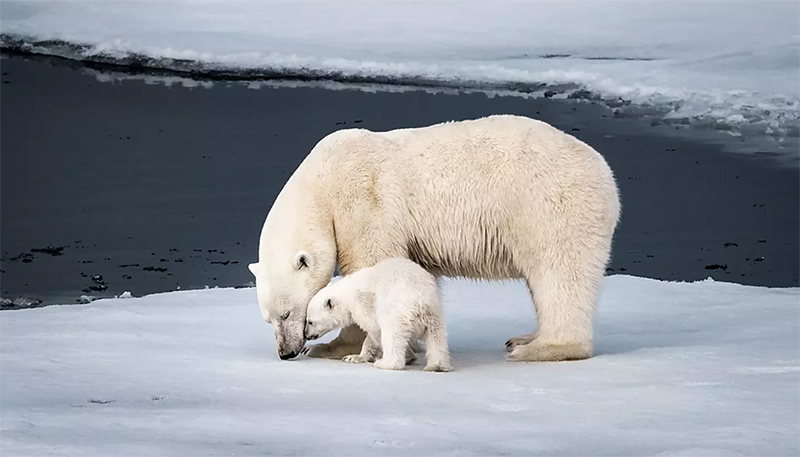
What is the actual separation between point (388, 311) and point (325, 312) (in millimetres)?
456

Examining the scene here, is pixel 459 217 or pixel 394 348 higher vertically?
pixel 459 217

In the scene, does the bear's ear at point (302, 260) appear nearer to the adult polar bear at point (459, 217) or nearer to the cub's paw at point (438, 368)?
the adult polar bear at point (459, 217)

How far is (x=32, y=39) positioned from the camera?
17.0m

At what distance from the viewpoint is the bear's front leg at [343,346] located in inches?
249

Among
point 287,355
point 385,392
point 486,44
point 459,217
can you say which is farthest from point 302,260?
point 486,44

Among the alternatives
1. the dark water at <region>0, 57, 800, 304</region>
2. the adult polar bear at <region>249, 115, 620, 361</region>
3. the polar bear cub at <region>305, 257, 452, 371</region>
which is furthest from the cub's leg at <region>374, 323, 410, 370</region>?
the dark water at <region>0, 57, 800, 304</region>

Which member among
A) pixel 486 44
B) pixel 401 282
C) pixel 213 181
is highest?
pixel 486 44

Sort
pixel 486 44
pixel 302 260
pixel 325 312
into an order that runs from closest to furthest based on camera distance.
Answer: pixel 325 312, pixel 302 260, pixel 486 44

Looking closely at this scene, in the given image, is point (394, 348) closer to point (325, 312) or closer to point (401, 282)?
point (401, 282)

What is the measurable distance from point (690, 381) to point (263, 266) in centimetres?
233

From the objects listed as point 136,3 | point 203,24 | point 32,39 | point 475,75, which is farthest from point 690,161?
point 32,39

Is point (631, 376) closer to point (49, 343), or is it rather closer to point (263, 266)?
point (263, 266)

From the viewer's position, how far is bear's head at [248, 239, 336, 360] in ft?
19.9

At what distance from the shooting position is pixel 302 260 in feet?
19.9
